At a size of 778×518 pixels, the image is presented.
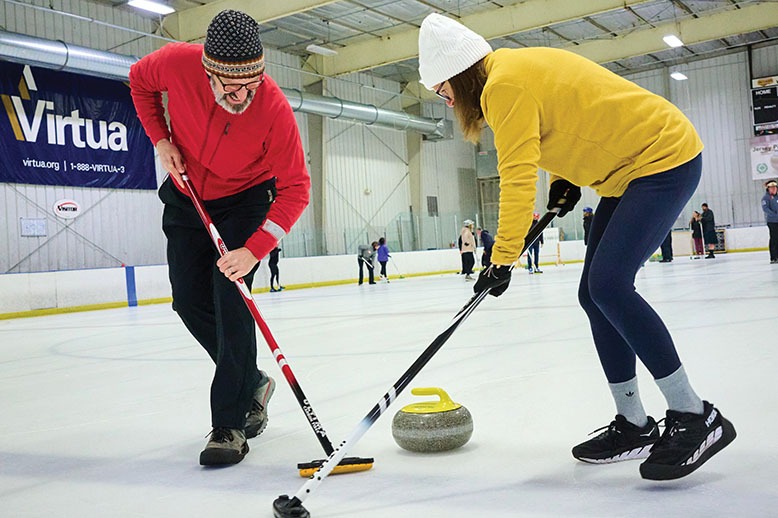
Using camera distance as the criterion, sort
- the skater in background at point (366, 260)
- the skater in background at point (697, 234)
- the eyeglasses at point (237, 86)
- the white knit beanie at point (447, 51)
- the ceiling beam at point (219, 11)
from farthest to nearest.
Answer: the skater in background at point (697, 234)
the skater in background at point (366, 260)
the ceiling beam at point (219, 11)
the eyeglasses at point (237, 86)
the white knit beanie at point (447, 51)

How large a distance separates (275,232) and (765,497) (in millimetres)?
1577

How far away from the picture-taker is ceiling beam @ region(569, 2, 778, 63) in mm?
18859

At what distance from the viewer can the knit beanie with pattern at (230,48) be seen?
2193 millimetres

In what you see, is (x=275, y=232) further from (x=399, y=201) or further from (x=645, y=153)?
(x=399, y=201)

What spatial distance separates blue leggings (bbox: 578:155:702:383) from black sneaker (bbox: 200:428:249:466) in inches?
47.2

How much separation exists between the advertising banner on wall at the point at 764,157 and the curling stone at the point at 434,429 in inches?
914

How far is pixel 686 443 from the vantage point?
1926mm

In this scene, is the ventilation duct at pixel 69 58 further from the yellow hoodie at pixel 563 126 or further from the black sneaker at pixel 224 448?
the yellow hoodie at pixel 563 126

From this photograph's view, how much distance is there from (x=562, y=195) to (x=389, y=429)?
3.46 ft

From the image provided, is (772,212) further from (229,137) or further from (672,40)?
(229,137)

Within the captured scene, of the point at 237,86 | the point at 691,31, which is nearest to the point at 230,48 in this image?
the point at 237,86

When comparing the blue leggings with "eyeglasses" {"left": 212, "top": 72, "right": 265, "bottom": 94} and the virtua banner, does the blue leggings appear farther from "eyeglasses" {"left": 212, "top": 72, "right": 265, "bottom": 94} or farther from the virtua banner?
the virtua banner

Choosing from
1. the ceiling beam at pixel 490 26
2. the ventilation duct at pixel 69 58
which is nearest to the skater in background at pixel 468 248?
the ceiling beam at pixel 490 26

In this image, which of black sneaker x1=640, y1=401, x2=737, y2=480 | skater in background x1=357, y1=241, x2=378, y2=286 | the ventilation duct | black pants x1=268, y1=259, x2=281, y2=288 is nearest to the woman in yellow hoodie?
black sneaker x1=640, y1=401, x2=737, y2=480
